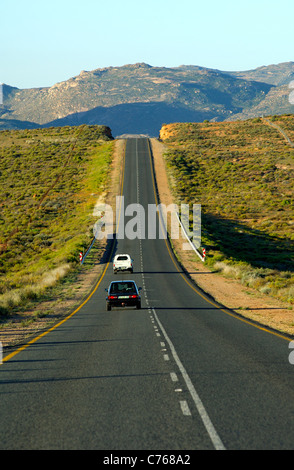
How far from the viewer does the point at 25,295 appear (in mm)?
26844

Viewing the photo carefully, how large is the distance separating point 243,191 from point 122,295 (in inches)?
2220

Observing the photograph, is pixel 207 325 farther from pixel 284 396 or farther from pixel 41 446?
pixel 41 446

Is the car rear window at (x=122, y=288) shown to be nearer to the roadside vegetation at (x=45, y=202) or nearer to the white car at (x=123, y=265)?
the roadside vegetation at (x=45, y=202)

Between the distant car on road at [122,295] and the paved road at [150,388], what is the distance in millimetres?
4377

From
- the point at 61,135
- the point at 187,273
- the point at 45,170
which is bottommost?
the point at 187,273

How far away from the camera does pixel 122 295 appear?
23.1m

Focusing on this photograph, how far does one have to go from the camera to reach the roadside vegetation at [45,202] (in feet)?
126

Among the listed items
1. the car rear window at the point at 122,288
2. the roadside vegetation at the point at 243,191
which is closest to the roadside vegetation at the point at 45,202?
the car rear window at the point at 122,288

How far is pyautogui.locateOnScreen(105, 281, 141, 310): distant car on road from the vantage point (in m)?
22.9

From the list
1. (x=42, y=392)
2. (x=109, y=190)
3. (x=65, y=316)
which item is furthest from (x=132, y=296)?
(x=109, y=190)

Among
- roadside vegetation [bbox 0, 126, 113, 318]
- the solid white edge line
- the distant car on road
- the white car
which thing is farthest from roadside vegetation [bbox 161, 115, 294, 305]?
the solid white edge line

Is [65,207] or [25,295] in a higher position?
[65,207]

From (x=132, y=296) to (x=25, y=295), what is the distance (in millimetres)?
7055

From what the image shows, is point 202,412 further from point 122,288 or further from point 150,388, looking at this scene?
point 122,288
